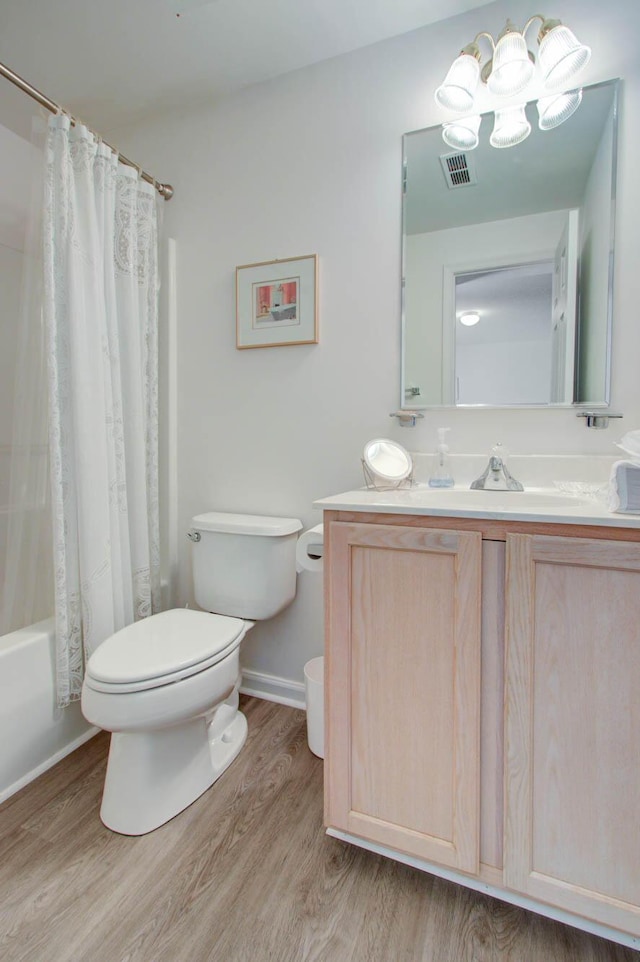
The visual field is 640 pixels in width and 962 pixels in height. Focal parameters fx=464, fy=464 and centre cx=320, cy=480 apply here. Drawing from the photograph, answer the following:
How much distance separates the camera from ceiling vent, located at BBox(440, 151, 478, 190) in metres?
1.46

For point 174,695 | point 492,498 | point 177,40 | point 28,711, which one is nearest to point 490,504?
point 492,498

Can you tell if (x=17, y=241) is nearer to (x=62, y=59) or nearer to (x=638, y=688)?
(x=62, y=59)

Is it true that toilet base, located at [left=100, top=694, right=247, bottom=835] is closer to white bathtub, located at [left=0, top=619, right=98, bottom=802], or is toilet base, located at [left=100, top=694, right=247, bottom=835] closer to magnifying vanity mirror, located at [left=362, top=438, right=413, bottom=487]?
white bathtub, located at [left=0, top=619, right=98, bottom=802]

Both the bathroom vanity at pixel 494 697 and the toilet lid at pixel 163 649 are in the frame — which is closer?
the bathroom vanity at pixel 494 697

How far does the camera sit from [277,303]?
68.5 inches

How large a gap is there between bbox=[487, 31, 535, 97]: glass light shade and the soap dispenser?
0.99 m

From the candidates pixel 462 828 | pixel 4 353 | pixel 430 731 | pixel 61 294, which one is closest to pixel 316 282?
pixel 61 294

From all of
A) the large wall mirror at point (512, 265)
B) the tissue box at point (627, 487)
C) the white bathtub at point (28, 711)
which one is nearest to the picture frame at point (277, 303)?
the large wall mirror at point (512, 265)

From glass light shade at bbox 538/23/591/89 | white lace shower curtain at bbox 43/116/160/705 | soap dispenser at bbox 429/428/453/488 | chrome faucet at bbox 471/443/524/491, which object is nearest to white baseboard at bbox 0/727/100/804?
white lace shower curtain at bbox 43/116/160/705

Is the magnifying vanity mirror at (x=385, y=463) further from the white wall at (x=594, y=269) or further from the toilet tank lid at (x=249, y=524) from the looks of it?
the white wall at (x=594, y=269)

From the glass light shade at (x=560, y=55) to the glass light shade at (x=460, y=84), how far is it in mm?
181

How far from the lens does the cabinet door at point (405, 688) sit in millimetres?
958

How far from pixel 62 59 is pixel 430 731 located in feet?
8.20

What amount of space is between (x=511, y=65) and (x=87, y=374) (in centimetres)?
151
